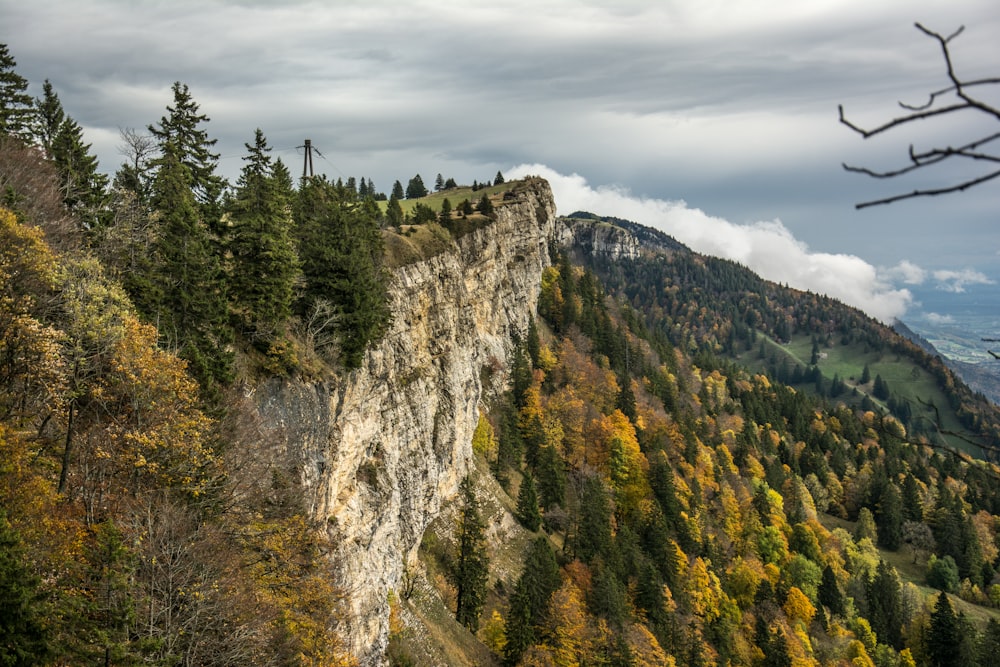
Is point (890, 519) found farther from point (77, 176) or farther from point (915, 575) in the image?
point (77, 176)

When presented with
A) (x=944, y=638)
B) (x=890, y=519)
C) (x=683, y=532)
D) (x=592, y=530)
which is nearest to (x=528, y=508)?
(x=592, y=530)

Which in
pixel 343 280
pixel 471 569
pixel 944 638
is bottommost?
pixel 944 638

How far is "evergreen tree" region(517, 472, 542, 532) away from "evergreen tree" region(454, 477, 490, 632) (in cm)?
1071

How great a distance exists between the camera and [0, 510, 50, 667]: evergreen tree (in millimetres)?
14094

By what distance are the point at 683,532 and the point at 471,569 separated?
39475 mm

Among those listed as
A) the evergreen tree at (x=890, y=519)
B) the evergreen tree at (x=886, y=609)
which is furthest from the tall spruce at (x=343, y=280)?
the evergreen tree at (x=890, y=519)

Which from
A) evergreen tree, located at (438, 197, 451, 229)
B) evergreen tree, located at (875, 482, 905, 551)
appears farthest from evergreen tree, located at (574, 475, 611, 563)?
evergreen tree, located at (875, 482, 905, 551)

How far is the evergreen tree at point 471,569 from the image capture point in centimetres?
5619

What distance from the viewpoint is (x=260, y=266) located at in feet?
110

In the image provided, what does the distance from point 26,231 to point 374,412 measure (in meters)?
27.1

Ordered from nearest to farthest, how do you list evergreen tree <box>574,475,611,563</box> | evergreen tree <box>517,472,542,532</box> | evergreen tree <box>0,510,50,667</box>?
evergreen tree <box>0,510,50,667</box> → evergreen tree <box>517,472,542,532</box> → evergreen tree <box>574,475,611,563</box>

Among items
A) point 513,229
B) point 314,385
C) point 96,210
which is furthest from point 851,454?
point 96,210

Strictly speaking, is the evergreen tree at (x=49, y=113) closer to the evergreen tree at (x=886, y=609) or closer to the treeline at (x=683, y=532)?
the treeline at (x=683, y=532)

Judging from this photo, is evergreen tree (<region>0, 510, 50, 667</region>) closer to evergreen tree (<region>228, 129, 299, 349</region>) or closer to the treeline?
evergreen tree (<region>228, 129, 299, 349</region>)
